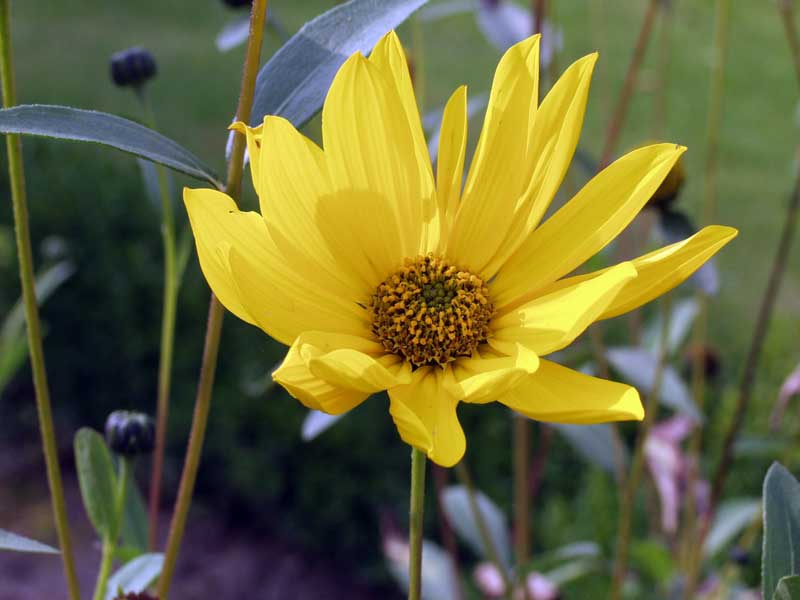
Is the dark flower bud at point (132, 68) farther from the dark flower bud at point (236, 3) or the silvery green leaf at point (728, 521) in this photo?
the silvery green leaf at point (728, 521)

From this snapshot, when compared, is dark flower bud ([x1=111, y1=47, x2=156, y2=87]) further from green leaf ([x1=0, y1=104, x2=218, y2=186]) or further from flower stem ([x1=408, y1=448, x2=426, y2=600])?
flower stem ([x1=408, y1=448, x2=426, y2=600])

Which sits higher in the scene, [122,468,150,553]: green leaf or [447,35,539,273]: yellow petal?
[447,35,539,273]: yellow petal

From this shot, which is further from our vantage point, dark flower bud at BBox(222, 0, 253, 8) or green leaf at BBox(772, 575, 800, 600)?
dark flower bud at BBox(222, 0, 253, 8)

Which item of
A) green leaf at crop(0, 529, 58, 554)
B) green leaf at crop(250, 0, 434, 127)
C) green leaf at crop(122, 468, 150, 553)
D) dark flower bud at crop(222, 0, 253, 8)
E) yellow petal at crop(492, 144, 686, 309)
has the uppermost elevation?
dark flower bud at crop(222, 0, 253, 8)

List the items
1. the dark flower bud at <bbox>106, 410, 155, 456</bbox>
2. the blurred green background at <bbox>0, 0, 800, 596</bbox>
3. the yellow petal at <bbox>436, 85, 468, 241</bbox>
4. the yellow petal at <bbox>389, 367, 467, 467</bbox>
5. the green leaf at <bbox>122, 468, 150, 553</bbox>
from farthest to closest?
the blurred green background at <bbox>0, 0, 800, 596</bbox> < the green leaf at <bbox>122, 468, 150, 553</bbox> < the dark flower bud at <bbox>106, 410, 155, 456</bbox> < the yellow petal at <bbox>436, 85, 468, 241</bbox> < the yellow petal at <bbox>389, 367, 467, 467</bbox>

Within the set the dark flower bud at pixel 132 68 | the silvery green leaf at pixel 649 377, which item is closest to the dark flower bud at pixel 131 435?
the dark flower bud at pixel 132 68

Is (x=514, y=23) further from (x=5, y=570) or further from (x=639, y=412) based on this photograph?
(x=5, y=570)

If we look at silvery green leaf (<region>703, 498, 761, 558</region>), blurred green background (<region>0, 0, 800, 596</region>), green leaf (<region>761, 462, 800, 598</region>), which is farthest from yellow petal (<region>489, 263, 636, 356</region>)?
silvery green leaf (<region>703, 498, 761, 558</region>)

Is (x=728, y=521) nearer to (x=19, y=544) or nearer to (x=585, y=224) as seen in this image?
(x=585, y=224)
